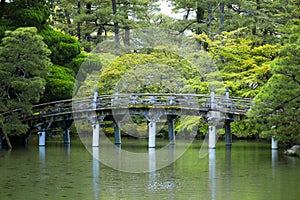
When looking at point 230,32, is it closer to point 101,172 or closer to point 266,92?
point 266,92

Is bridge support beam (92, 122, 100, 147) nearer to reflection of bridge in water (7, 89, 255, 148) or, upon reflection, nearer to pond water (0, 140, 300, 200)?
reflection of bridge in water (7, 89, 255, 148)

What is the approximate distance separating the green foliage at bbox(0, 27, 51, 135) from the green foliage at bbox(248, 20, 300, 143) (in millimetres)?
9314

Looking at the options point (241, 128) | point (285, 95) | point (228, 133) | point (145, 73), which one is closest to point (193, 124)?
point (241, 128)

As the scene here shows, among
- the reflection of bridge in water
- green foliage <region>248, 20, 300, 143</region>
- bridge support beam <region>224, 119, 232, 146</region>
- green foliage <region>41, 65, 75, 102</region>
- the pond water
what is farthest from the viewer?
green foliage <region>41, 65, 75, 102</region>

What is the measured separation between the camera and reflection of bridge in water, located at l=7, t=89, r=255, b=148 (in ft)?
83.0

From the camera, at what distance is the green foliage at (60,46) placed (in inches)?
1106

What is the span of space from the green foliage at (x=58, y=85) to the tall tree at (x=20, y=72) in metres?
1.78

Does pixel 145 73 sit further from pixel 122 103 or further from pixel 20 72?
pixel 20 72

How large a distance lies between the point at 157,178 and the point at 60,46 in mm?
13938

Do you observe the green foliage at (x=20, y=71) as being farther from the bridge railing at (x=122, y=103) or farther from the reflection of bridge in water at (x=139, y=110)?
the reflection of bridge in water at (x=139, y=110)

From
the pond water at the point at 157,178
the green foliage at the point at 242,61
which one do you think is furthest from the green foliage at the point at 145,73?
the pond water at the point at 157,178

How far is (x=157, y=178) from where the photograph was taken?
16.2 metres

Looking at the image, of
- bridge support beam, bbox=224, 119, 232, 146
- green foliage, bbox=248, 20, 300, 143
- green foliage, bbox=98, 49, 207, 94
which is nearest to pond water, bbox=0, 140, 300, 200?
green foliage, bbox=248, 20, 300, 143

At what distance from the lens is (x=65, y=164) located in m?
19.4
